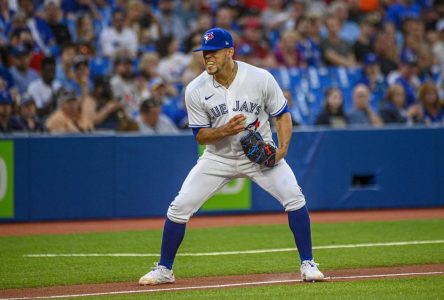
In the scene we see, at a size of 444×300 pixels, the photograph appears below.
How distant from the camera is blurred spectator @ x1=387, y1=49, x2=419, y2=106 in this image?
15.9m

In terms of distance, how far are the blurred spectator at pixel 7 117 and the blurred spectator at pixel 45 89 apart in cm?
100

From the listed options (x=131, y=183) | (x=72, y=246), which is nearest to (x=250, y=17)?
(x=131, y=183)

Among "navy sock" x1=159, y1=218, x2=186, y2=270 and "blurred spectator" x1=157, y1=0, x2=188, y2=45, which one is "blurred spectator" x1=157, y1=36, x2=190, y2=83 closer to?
"blurred spectator" x1=157, y1=0, x2=188, y2=45

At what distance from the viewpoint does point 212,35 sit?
7.27 meters

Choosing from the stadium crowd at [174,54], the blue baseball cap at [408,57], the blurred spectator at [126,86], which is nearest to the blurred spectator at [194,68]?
the stadium crowd at [174,54]

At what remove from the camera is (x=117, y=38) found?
1523 cm

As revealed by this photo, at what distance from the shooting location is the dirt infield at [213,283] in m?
7.06

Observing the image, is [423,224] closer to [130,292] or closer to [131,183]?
[131,183]

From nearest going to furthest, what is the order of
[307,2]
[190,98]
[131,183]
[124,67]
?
[190,98], [131,183], [124,67], [307,2]

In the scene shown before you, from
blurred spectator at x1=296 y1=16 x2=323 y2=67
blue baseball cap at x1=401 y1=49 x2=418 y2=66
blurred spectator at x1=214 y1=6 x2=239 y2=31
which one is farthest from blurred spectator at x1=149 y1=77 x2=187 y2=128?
blue baseball cap at x1=401 y1=49 x2=418 y2=66

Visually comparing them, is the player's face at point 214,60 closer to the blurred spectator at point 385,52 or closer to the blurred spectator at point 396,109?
the blurred spectator at point 396,109

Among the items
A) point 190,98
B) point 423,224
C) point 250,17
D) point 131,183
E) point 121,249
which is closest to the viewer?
point 190,98

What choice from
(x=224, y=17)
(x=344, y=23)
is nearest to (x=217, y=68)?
(x=224, y=17)

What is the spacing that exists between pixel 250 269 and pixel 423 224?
4.09 metres
